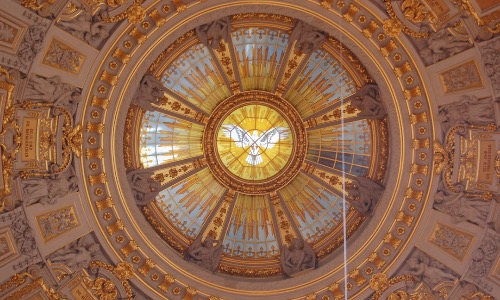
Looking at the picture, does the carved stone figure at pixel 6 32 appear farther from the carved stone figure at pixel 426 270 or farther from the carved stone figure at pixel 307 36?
the carved stone figure at pixel 426 270

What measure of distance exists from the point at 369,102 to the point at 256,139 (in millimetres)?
3257

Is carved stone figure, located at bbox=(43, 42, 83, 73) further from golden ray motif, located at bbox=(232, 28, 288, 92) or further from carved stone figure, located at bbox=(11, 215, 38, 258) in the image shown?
golden ray motif, located at bbox=(232, 28, 288, 92)

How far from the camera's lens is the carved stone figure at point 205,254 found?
50.9 ft

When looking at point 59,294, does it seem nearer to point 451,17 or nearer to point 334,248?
point 334,248

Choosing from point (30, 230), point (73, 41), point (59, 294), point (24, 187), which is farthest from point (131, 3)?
point (59, 294)

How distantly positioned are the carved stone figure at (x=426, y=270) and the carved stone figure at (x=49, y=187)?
319 inches

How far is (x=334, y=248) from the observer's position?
617 inches

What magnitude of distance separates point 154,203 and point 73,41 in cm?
482

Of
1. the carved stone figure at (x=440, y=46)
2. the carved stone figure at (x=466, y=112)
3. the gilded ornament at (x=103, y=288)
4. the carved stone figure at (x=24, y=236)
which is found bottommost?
the gilded ornament at (x=103, y=288)

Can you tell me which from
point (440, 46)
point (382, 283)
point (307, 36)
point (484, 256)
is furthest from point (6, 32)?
point (484, 256)

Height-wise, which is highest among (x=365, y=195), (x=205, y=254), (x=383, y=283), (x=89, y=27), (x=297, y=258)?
(x=89, y=27)

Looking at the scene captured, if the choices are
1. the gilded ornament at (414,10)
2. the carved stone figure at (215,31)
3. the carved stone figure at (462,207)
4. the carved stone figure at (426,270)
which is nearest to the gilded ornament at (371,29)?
the gilded ornament at (414,10)

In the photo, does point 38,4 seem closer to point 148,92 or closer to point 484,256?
point 148,92

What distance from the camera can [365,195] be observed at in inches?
598
